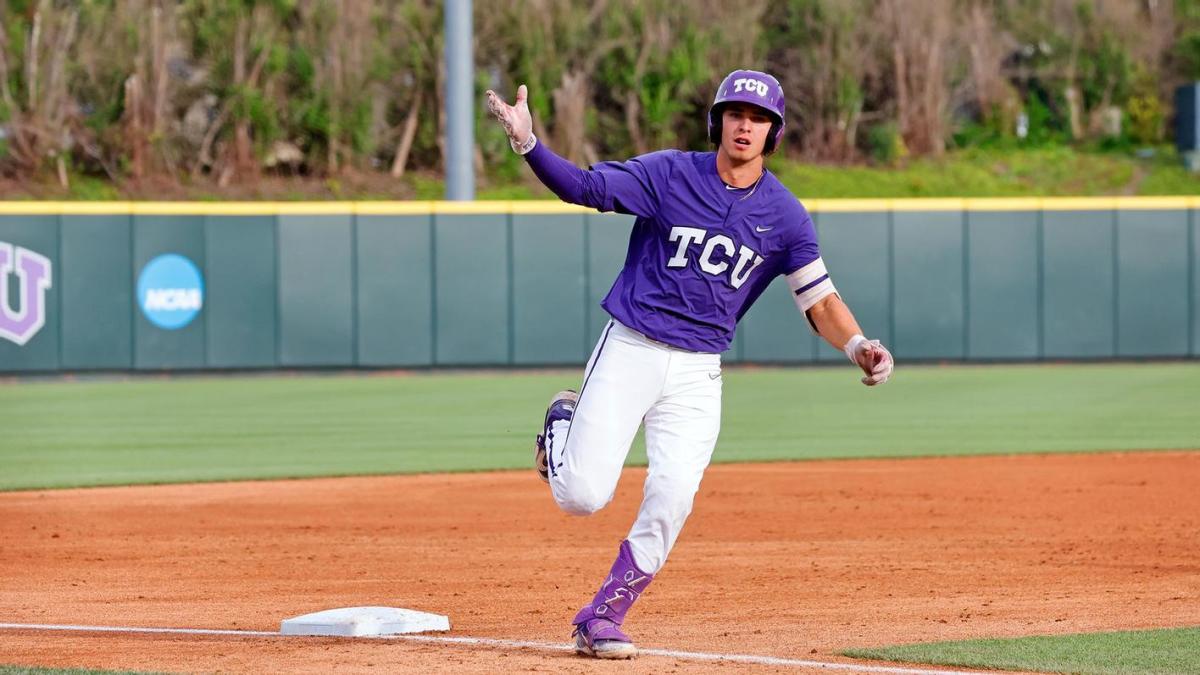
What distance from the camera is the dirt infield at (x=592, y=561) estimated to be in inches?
243

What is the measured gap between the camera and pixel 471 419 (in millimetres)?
16875

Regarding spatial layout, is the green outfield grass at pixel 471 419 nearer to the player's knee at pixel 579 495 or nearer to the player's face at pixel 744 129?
the player's knee at pixel 579 495

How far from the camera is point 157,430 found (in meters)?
15.8

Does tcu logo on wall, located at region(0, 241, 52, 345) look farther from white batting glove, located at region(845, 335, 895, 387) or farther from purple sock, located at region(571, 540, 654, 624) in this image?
white batting glove, located at region(845, 335, 895, 387)

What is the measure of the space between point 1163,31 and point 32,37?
25.7 meters

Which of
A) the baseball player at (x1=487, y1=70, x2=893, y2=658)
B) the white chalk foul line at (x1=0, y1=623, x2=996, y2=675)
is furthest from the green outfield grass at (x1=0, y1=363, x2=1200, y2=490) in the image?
the baseball player at (x1=487, y1=70, x2=893, y2=658)

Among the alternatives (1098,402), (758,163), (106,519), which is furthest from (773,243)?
(1098,402)

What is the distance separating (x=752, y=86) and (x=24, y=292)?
17.8 meters

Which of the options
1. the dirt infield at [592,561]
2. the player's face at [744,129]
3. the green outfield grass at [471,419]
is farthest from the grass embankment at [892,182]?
the player's face at [744,129]

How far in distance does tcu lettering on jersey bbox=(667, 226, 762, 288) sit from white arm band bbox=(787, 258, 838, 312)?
281mm

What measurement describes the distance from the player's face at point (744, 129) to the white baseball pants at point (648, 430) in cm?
69

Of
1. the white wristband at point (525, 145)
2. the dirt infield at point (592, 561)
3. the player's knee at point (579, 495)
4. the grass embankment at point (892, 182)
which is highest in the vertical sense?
the grass embankment at point (892, 182)

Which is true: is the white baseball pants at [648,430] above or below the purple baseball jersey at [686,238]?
below

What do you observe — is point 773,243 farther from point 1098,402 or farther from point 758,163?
point 1098,402
